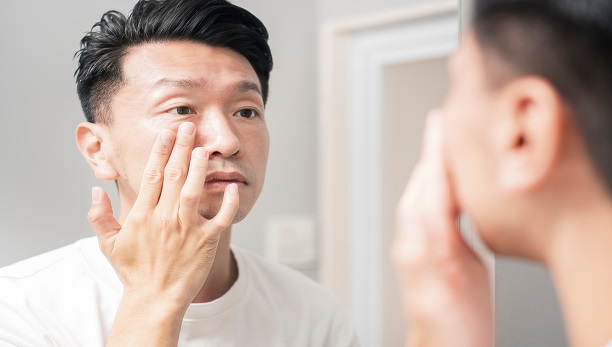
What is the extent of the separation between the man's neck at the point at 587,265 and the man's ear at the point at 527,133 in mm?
35

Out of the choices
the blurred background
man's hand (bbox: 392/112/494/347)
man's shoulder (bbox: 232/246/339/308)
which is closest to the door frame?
the blurred background

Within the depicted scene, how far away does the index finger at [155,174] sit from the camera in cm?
73

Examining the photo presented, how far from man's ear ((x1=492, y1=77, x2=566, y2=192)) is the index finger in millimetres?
443

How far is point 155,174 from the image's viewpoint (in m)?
0.74

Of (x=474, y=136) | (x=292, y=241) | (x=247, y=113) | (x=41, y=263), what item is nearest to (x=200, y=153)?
(x=247, y=113)

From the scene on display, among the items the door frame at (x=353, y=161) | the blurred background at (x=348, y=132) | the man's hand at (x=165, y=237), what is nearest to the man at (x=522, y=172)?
the man's hand at (x=165, y=237)

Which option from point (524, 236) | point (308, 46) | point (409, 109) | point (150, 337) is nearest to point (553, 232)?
point (524, 236)

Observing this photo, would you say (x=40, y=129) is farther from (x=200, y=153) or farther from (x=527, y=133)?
(x=527, y=133)

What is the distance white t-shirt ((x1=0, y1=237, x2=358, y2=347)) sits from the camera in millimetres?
781

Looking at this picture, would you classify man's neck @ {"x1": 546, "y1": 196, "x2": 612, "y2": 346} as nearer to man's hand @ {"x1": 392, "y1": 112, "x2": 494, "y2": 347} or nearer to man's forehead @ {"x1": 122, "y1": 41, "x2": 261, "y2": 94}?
man's hand @ {"x1": 392, "y1": 112, "x2": 494, "y2": 347}

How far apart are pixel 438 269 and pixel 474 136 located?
9 cm

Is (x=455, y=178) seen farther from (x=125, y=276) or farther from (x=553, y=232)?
(x=125, y=276)

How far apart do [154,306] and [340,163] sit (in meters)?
1.00

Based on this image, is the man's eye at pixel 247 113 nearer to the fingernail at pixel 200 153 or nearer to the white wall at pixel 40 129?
the fingernail at pixel 200 153
